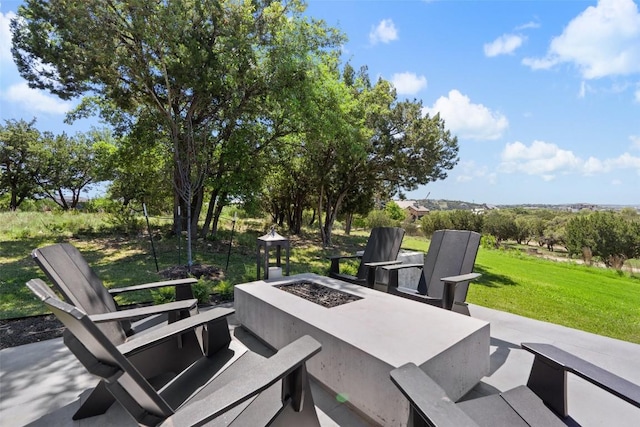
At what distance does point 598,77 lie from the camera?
7.85 m

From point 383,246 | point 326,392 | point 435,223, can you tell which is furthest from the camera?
point 435,223

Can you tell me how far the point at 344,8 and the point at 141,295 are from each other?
25.0 ft

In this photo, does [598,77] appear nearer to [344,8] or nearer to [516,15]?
[516,15]

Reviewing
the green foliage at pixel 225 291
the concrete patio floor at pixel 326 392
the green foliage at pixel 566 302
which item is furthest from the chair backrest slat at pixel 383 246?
the green foliage at pixel 225 291

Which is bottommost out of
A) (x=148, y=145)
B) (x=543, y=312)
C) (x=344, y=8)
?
(x=543, y=312)

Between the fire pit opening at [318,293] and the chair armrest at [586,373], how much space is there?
1.60 meters

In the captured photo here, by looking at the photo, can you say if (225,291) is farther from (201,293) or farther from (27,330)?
(27,330)

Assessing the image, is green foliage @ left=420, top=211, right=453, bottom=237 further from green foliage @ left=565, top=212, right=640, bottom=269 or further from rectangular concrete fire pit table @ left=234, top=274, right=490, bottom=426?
rectangular concrete fire pit table @ left=234, top=274, right=490, bottom=426

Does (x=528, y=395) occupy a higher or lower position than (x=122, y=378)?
lower

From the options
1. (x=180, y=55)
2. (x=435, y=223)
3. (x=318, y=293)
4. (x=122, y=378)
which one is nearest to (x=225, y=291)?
(x=318, y=293)

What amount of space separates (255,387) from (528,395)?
137 centimetres

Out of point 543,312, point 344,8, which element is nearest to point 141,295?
point 543,312

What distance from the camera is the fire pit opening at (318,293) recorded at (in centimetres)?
290

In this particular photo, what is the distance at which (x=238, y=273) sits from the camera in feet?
21.0
